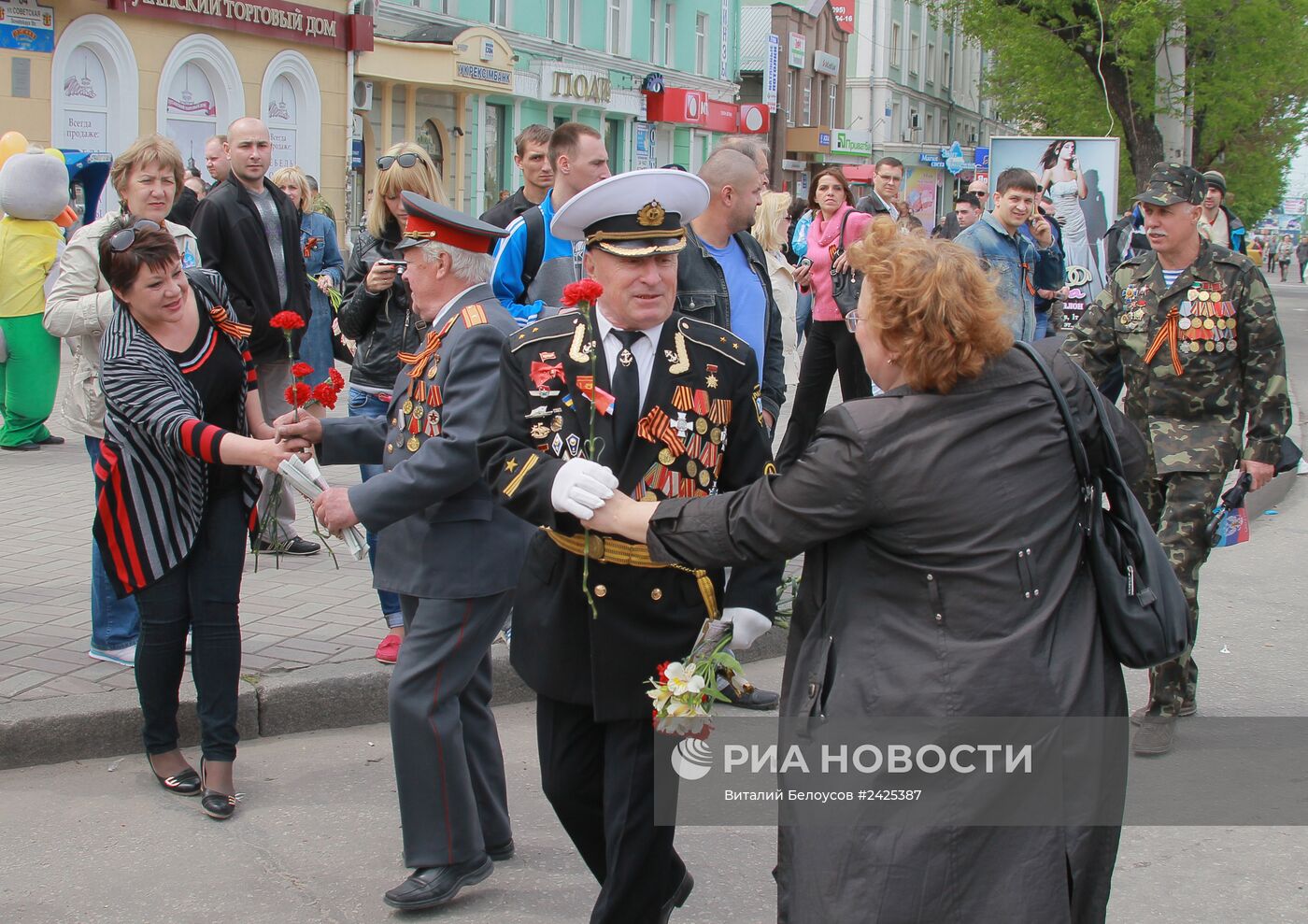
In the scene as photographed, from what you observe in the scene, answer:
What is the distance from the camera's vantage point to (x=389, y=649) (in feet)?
17.7

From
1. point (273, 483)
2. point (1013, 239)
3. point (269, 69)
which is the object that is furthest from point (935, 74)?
point (273, 483)

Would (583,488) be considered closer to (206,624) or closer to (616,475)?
(616,475)

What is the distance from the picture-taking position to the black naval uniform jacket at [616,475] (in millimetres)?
3141

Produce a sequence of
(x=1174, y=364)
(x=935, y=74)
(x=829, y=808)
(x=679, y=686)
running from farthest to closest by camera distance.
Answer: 1. (x=935, y=74)
2. (x=1174, y=364)
3. (x=679, y=686)
4. (x=829, y=808)

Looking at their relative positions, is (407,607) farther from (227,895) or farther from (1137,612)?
(1137,612)

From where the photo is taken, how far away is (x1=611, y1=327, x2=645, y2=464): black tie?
125 inches

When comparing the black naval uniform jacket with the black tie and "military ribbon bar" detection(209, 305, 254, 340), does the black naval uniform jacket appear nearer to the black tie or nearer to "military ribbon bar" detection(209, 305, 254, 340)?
the black tie

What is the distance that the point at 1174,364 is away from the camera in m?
5.00

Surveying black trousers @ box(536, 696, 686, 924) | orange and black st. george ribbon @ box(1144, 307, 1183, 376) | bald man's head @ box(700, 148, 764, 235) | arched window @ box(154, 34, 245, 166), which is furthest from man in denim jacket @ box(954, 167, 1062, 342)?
arched window @ box(154, 34, 245, 166)

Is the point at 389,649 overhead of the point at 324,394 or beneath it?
beneath

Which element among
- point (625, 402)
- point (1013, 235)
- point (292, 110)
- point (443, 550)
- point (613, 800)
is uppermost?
point (292, 110)

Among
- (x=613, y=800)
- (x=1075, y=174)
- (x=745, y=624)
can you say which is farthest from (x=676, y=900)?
(x=1075, y=174)

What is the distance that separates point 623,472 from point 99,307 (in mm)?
3031

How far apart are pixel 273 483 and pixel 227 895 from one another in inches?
55.7
